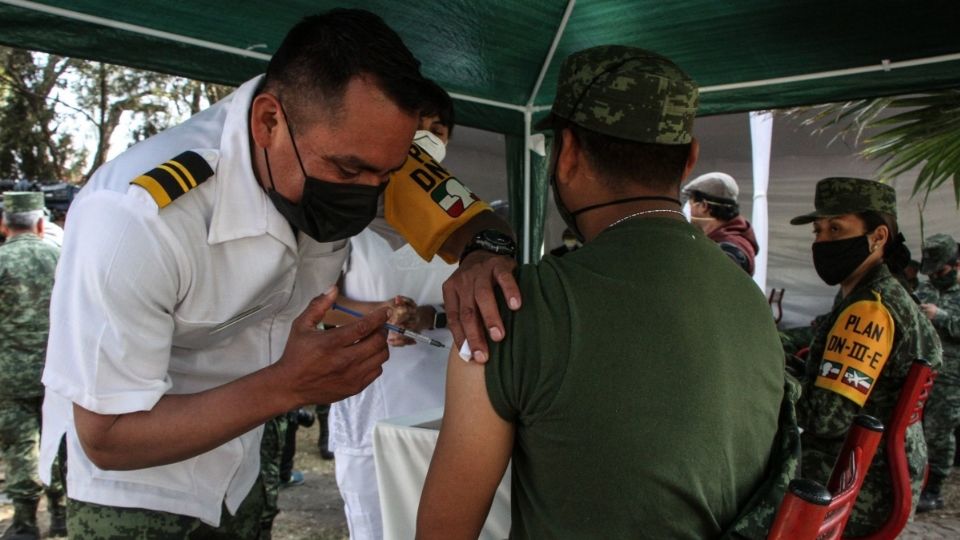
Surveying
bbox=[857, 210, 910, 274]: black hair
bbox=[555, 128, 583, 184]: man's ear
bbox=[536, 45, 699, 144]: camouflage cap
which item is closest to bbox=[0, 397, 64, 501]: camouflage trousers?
bbox=[555, 128, 583, 184]: man's ear

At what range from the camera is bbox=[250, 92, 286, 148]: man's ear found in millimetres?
1352

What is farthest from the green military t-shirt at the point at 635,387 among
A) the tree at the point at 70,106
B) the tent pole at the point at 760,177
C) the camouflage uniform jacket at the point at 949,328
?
the tree at the point at 70,106

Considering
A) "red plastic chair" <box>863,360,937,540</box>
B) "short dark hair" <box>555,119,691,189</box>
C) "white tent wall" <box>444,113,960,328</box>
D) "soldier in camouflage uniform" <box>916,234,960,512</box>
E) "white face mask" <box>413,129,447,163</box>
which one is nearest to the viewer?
"short dark hair" <box>555,119,691,189</box>

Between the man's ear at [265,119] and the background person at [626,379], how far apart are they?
588 millimetres

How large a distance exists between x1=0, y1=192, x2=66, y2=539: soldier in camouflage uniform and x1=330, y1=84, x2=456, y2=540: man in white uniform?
268 centimetres

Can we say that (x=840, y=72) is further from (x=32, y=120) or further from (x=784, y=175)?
(x=32, y=120)

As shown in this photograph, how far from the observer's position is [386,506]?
1893 mm

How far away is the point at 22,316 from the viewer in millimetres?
4422

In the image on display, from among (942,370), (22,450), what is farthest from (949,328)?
(22,450)

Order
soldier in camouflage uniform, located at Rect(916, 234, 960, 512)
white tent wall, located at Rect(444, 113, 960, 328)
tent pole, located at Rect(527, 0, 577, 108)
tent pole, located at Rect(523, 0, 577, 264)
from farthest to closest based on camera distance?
white tent wall, located at Rect(444, 113, 960, 328) → soldier in camouflage uniform, located at Rect(916, 234, 960, 512) → tent pole, located at Rect(523, 0, 577, 264) → tent pole, located at Rect(527, 0, 577, 108)

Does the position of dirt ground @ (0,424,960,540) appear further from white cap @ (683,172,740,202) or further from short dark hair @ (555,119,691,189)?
short dark hair @ (555,119,691,189)

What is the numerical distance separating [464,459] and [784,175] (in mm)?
7211

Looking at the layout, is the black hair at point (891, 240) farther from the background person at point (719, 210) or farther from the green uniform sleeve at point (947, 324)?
the green uniform sleeve at point (947, 324)

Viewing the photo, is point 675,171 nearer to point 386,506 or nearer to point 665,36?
point 386,506
